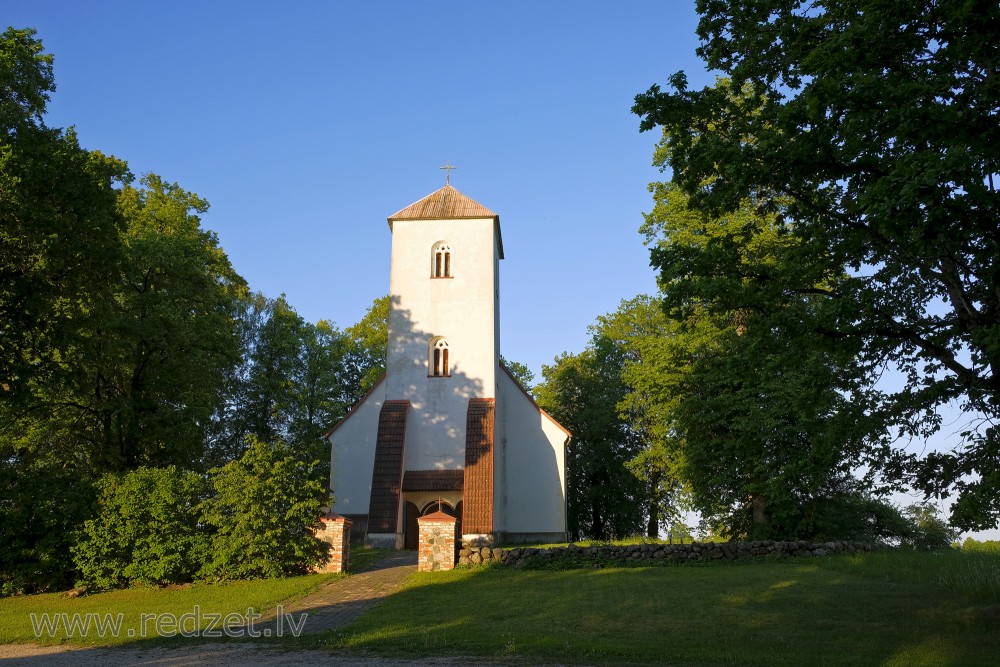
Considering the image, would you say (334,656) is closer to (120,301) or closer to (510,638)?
(510,638)

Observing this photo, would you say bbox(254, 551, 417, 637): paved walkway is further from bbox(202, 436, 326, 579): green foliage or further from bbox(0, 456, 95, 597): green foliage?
bbox(0, 456, 95, 597): green foliage

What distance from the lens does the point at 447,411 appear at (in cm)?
2612

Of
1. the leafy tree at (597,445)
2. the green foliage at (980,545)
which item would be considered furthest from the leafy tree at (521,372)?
the green foliage at (980,545)

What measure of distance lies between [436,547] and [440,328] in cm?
1127

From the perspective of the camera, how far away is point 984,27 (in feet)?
26.3

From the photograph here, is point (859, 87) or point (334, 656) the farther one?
point (334, 656)

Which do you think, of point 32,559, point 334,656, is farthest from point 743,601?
point 32,559

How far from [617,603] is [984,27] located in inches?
367

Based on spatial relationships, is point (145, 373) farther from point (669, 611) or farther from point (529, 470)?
point (669, 611)

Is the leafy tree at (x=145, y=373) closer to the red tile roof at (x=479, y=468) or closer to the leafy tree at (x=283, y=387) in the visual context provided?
the red tile roof at (x=479, y=468)

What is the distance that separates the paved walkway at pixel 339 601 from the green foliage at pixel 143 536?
3.24 m

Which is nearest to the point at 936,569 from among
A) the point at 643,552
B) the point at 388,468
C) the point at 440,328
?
the point at 643,552

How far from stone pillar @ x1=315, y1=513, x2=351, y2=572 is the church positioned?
22.3 feet

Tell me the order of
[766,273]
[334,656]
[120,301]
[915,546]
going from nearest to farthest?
[334,656]
[766,273]
[915,546]
[120,301]
